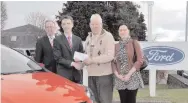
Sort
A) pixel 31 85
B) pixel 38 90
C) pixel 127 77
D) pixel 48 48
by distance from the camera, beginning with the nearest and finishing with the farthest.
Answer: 1. pixel 38 90
2. pixel 31 85
3. pixel 127 77
4. pixel 48 48

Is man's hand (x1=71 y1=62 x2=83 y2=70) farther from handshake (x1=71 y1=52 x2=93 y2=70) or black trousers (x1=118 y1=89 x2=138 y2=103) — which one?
black trousers (x1=118 y1=89 x2=138 y2=103)

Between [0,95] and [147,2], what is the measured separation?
259 inches

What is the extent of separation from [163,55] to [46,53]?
3890 mm

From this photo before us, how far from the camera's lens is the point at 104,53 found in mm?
5469

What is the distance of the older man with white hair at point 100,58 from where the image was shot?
5.44m

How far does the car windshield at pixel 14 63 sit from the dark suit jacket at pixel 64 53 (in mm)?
492

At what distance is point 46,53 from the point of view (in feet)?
20.2

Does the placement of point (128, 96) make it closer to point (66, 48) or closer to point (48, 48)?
point (66, 48)

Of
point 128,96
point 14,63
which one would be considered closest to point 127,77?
point 128,96

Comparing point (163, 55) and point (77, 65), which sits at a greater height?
point (77, 65)

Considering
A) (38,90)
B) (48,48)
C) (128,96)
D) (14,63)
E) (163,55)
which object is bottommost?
(128,96)

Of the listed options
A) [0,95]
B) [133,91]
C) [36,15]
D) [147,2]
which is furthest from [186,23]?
[36,15]

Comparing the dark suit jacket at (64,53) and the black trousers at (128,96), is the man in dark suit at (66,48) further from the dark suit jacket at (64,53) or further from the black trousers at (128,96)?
the black trousers at (128,96)

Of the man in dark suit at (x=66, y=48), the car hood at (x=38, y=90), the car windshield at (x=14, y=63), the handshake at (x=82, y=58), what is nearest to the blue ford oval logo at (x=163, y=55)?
the man in dark suit at (x=66, y=48)
